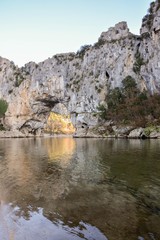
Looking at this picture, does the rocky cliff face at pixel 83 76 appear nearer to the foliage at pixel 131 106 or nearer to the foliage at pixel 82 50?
the foliage at pixel 82 50

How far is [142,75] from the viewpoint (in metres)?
87.9

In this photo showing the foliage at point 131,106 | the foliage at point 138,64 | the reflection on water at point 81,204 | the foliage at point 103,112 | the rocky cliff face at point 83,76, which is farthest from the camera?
the foliage at point 138,64

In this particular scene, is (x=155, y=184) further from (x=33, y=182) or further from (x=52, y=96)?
(x=52, y=96)

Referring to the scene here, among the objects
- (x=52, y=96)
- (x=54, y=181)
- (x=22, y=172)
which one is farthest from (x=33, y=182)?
(x=52, y=96)

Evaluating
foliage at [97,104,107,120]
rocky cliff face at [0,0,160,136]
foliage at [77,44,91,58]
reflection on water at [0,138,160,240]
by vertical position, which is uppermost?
foliage at [77,44,91,58]

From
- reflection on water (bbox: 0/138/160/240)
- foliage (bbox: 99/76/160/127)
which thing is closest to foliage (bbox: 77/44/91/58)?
foliage (bbox: 99/76/160/127)

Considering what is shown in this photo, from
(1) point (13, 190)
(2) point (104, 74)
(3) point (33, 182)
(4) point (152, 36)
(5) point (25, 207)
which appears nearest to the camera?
(5) point (25, 207)

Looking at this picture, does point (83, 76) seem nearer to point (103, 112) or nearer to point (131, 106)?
point (103, 112)

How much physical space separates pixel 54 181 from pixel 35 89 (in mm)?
103462

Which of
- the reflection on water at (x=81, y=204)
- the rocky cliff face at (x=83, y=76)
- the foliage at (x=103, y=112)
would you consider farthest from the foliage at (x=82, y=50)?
the reflection on water at (x=81, y=204)

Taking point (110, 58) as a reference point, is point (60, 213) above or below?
below

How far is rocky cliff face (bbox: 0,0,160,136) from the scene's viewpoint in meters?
89.2

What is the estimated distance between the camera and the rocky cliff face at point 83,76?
293 feet

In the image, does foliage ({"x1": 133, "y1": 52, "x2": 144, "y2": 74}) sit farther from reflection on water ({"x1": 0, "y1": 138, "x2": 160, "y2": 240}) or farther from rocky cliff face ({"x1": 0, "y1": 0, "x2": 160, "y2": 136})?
reflection on water ({"x1": 0, "y1": 138, "x2": 160, "y2": 240})
